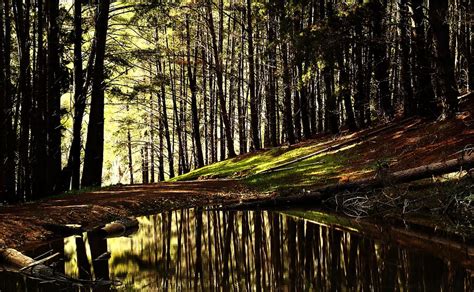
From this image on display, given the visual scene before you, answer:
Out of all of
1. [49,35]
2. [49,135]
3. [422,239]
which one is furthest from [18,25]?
[422,239]

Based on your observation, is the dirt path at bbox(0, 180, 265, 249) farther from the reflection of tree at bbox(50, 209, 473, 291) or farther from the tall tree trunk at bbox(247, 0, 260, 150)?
the tall tree trunk at bbox(247, 0, 260, 150)

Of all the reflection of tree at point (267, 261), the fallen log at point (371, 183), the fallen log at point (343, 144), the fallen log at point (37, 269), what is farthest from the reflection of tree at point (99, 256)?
the fallen log at point (343, 144)

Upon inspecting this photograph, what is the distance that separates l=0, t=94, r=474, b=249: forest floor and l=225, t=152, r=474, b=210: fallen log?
190 millimetres

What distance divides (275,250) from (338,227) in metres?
2.00

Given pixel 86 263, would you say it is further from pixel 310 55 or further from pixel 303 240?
pixel 310 55

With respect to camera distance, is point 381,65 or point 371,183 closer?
point 371,183

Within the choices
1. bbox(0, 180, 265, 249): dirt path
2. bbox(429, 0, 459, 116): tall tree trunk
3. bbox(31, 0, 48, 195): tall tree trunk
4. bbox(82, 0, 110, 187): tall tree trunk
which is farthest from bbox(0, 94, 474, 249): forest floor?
bbox(82, 0, 110, 187): tall tree trunk

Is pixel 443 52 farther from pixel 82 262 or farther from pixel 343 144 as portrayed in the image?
pixel 82 262

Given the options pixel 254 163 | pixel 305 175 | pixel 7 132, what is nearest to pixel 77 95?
pixel 7 132

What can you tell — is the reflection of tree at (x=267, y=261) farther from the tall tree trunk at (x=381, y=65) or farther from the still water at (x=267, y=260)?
the tall tree trunk at (x=381, y=65)

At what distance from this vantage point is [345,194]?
11320mm

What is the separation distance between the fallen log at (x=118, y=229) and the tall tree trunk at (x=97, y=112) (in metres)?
8.19

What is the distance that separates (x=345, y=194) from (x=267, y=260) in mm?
5213

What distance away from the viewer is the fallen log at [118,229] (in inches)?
376
